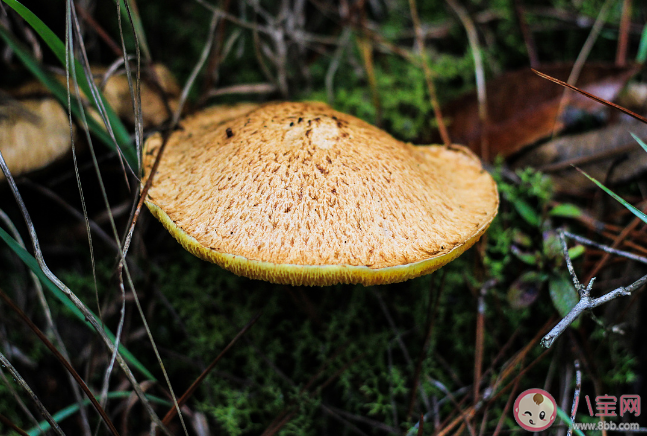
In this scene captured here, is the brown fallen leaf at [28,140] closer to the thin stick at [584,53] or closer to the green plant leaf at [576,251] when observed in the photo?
the green plant leaf at [576,251]

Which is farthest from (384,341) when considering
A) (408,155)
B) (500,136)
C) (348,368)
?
(500,136)

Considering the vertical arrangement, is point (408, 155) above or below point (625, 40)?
below

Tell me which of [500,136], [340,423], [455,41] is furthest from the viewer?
[455,41]

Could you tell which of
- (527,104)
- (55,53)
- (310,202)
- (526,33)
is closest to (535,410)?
(310,202)

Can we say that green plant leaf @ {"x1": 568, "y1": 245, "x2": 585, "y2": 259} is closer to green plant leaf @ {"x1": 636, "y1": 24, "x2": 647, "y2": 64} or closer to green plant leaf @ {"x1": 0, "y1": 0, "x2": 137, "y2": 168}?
green plant leaf @ {"x1": 636, "y1": 24, "x2": 647, "y2": 64}

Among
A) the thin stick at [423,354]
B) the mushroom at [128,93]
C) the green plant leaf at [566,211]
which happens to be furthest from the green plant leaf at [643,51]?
the mushroom at [128,93]

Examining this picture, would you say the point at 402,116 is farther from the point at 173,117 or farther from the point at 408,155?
the point at 173,117
